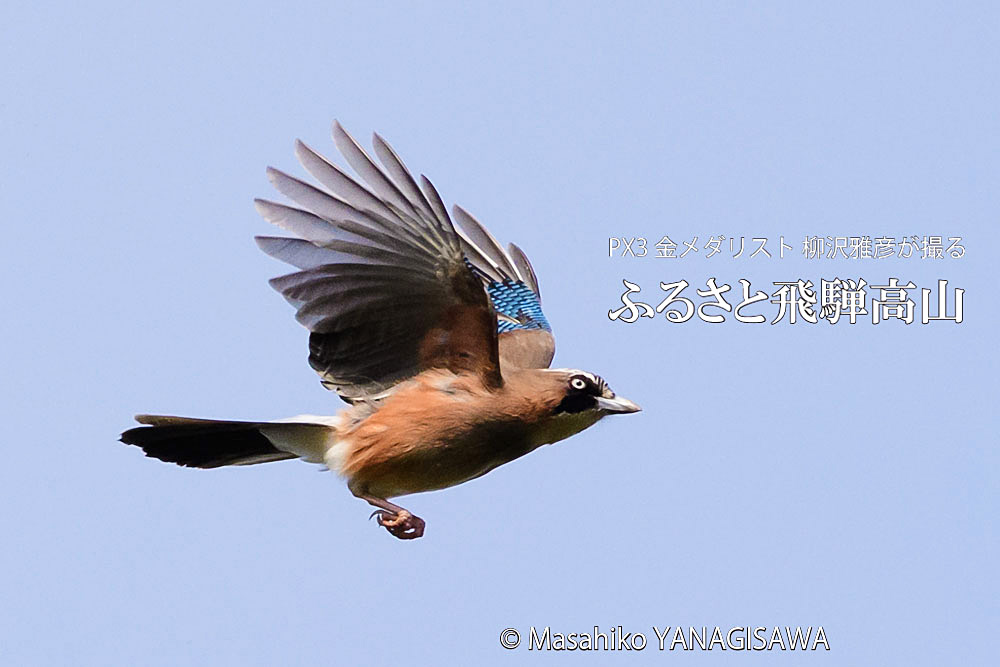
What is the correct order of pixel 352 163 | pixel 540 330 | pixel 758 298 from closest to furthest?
pixel 352 163 < pixel 758 298 < pixel 540 330

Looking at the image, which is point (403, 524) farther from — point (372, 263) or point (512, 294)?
point (512, 294)

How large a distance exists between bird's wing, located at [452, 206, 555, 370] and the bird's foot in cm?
152

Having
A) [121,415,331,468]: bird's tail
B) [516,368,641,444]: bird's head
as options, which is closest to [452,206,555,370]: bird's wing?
[516,368,641,444]: bird's head

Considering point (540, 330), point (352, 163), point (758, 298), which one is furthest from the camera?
point (540, 330)

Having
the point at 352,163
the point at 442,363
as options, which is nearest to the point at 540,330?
Result: the point at 442,363

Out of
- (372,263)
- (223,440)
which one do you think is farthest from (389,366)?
(223,440)

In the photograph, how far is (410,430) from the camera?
9.59 metres

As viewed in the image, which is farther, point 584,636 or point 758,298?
point 758,298

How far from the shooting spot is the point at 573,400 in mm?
9586

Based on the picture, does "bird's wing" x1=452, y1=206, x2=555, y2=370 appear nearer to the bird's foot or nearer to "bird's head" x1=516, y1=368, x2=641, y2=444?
"bird's head" x1=516, y1=368, x2=641, y2=444

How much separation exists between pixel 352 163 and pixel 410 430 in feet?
4.51

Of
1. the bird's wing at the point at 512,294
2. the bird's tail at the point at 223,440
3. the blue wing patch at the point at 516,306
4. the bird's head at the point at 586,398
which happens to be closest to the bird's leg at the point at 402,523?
the bird's tail at the point at 223,440

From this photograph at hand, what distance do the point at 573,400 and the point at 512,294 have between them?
1827 millimetres

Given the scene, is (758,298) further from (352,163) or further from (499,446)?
(352,163)
